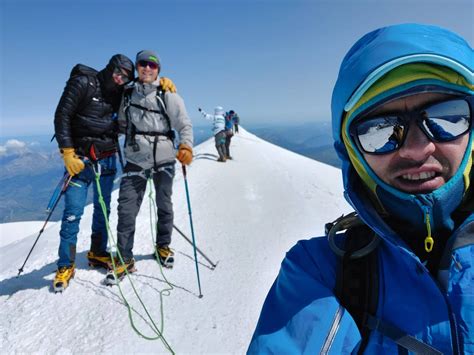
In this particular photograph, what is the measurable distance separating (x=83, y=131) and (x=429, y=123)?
396 centimetres

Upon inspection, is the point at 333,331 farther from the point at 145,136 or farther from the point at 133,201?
the point at 145,136

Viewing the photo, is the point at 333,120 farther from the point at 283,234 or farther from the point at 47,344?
the point at 283,234

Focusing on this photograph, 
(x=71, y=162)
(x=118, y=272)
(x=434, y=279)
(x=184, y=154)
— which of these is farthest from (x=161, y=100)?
(x=434, y=279)

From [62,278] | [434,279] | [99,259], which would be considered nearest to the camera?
[434,279]

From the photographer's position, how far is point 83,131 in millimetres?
3766

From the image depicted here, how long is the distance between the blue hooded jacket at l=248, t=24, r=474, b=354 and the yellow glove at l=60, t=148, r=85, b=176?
3.18 m

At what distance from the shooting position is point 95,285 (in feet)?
12.4

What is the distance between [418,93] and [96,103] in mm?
3819

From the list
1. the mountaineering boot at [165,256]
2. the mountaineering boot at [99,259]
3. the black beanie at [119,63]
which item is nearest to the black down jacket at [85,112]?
the black beanie at [119,63]

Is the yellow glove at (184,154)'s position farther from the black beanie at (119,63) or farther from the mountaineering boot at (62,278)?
the mountaineering boot at (62,278)

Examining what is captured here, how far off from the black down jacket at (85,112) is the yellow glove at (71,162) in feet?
0.26

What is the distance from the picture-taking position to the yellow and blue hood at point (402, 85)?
115 cm

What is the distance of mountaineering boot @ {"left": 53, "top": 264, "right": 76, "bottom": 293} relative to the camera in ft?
11.7

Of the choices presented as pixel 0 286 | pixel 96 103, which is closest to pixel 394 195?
pixel 96 103
